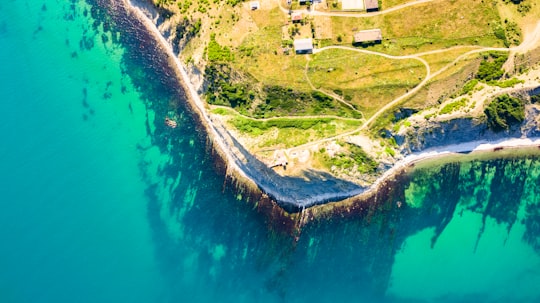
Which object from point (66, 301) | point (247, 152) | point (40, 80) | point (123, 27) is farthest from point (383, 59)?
point (66, 301)

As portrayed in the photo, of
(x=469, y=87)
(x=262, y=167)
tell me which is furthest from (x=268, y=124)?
(x=469, y=87)

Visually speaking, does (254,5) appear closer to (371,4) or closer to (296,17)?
(296,17)

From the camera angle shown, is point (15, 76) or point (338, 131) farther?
point (15, 76)

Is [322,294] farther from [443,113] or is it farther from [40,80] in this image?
[40,80]

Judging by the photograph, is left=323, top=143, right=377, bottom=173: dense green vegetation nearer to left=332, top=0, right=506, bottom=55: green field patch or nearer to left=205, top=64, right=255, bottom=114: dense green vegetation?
left=205, top=64, right=255, bottom=114: dense green vegetation

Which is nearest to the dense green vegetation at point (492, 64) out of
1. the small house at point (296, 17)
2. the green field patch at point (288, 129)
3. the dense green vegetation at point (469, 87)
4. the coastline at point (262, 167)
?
the dense green vegetation at point (469, 87)

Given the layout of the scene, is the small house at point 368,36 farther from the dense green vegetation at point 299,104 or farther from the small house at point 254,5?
the small house at point 254,5
